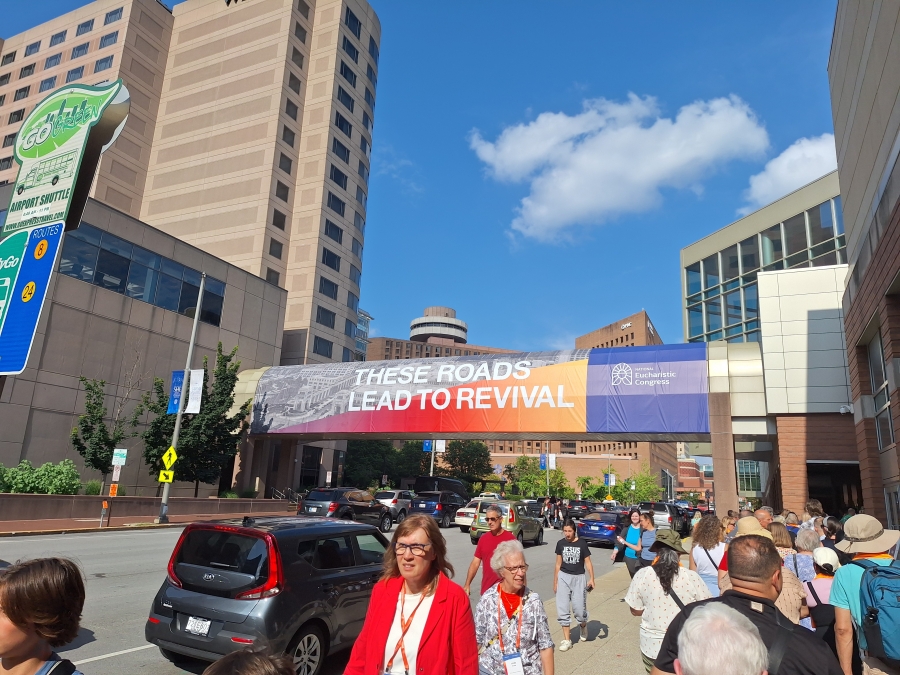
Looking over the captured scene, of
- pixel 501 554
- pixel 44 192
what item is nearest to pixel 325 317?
pixel 44 192

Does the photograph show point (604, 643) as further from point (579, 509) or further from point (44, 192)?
point (579, 509)

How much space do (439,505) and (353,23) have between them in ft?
178

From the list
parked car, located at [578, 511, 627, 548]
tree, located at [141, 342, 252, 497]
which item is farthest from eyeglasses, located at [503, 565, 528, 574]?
tree, located at [141, 342, 252, 497]

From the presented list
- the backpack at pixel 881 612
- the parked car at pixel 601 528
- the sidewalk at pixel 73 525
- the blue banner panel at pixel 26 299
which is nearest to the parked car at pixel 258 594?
the backpack at pixel 881 612

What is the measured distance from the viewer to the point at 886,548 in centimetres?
469

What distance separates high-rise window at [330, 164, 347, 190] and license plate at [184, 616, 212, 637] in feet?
186

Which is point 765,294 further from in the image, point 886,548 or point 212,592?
point 212,592

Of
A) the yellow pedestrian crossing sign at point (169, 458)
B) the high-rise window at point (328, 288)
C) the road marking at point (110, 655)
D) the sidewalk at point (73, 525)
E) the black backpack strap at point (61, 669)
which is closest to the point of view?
the black backpack strap at point (61, 669)

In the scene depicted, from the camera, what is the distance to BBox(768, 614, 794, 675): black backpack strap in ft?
9.45

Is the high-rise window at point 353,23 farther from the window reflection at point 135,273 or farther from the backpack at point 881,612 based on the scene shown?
the backpack at point 881,612

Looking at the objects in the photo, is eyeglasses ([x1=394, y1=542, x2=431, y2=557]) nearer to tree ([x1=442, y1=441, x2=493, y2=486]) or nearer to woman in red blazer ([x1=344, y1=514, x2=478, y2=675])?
woman in red blazer ([x1=344, y1=514, x2=478, y2=675])

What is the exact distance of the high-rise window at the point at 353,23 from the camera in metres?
63.8

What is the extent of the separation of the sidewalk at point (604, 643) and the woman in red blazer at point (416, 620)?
4516mm

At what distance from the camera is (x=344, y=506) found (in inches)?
933
